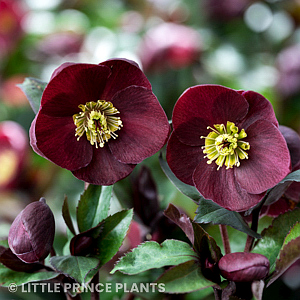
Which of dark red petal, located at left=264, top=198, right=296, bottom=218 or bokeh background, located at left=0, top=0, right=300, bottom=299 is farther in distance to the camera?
bokeh background, located at left=0, top=0, right=300, bottom=299

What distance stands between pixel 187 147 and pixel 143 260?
154mm

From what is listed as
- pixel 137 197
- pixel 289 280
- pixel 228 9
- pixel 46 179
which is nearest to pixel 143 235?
pixel 137 197

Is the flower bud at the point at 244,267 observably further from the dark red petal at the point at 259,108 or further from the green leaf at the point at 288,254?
the dark red petal at the point at 259,108

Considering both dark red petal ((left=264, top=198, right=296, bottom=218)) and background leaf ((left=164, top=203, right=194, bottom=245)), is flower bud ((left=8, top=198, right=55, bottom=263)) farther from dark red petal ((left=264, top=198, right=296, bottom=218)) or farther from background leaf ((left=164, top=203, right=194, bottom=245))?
dark red petal ((left=264, top=198, right=296, bottom=218))

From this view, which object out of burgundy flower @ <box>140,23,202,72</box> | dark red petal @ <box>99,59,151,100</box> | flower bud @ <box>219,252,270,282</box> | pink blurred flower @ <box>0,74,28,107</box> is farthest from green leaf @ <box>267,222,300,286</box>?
pink blurred flower @ <box>0,74,28,107</box>

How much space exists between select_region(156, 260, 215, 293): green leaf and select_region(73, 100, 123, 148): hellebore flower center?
0.19m

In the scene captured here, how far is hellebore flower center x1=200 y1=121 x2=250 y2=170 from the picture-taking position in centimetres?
54

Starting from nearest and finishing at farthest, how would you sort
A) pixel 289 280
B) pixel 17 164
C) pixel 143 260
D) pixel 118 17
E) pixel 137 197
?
pixel 143 260, pixel 137 197, pixel 289 280, pixel 17 164, pixel 118 17

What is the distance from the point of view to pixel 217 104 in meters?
0.52

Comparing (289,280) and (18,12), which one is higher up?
(18,12)

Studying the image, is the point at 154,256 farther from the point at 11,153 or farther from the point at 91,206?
the point at 11,153

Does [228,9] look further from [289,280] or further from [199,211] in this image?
[199,211]

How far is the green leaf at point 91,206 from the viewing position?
1.82 ft

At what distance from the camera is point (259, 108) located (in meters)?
0.51
